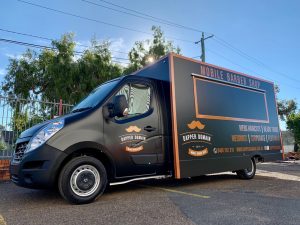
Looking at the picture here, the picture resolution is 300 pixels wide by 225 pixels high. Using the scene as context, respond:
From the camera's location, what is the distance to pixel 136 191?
5.94m

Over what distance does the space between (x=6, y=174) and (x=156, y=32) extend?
2308cm

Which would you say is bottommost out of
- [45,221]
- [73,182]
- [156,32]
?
[45,221]

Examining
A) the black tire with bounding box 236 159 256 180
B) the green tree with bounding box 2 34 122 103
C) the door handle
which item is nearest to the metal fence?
the door handle

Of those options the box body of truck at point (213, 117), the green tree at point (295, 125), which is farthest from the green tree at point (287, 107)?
the box body of truck at point (213, 117)

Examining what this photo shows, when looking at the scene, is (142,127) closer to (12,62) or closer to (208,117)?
(208,117)

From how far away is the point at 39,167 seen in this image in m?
4.45

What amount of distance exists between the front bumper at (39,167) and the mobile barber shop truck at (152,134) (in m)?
0.01

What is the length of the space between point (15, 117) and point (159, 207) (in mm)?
5661

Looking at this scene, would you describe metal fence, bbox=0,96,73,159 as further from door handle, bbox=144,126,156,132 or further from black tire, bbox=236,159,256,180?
black tire, bbox=236,159,256,180

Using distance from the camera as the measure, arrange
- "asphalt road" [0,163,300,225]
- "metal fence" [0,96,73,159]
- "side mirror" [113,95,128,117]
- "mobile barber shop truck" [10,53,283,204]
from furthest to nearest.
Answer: "metal fence" [0,96,73,159]
"side mirror" [113,95,128,117]
"mobile barber shop truck" [10,53,283,204]
"asphalt road" [0,163,300,225]

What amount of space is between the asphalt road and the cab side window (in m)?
1.67

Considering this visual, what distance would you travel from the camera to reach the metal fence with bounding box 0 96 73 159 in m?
7.96

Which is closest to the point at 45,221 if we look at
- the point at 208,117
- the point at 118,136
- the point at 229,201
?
the point at 118,136

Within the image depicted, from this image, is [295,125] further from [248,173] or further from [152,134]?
[152,134]
